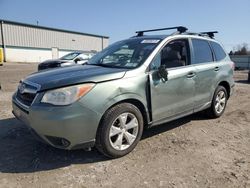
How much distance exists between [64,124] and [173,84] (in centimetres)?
199

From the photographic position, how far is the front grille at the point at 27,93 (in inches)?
144

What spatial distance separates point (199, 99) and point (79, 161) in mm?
2597

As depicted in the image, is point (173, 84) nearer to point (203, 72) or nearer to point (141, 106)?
point (141, 106)

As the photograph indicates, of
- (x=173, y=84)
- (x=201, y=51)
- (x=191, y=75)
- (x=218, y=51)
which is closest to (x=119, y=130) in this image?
(x=173, y=84)

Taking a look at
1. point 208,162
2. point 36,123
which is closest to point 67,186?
point 36,123

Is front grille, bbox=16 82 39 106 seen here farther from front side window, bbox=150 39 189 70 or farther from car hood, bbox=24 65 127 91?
front side window, bbox=150 39 189 70

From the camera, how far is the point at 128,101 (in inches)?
155

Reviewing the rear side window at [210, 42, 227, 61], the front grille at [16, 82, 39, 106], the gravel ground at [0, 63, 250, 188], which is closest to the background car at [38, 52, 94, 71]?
the rear side window at [210, 42, 227, 61]

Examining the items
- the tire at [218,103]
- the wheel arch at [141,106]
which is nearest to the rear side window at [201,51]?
the tire at [218,103]

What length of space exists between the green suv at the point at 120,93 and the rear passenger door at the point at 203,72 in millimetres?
19

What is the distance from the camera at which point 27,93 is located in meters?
3.80

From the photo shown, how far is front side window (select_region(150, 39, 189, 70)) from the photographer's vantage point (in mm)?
4386

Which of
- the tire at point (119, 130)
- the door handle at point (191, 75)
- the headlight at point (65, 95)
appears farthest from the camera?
the door handle at point (191, 75)

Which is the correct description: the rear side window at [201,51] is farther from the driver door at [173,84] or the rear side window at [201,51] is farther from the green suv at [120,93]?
the driver door at [173,84]
